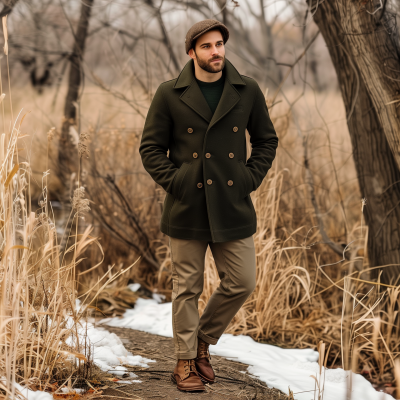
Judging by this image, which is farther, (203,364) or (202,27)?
(203,364)

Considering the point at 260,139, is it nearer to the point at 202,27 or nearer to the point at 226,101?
the point at 226,101

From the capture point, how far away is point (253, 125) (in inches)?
103

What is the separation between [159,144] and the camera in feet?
8.21

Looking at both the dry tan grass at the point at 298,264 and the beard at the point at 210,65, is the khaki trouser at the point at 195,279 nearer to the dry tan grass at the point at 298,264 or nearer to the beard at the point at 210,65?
the dry tan grass at the point at 298,264

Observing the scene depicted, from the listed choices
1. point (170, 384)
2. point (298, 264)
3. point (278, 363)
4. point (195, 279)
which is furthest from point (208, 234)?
point (298, 264)

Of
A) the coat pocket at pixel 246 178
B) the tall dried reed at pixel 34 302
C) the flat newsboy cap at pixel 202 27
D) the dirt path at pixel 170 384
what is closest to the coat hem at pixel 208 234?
the coat pocket at pixel 246 178

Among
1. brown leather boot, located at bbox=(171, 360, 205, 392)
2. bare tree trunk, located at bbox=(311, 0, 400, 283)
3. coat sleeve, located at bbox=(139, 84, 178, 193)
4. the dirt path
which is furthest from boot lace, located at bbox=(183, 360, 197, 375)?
bare tree trunk, located at bbox=(311, 0, 400, 283)

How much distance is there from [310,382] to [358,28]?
7.18ft

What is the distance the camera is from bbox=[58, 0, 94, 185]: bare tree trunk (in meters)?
5.11

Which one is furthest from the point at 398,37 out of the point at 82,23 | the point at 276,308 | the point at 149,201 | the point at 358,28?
the point at 82,23

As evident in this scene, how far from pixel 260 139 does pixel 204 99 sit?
15.4 inches

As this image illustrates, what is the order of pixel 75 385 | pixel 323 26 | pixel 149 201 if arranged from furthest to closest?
pixel 149 201
pixel 323 26
pixel 75 385

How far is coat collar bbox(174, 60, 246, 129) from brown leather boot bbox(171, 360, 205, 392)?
115 centimetres

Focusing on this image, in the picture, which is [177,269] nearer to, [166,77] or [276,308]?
[276,308]
